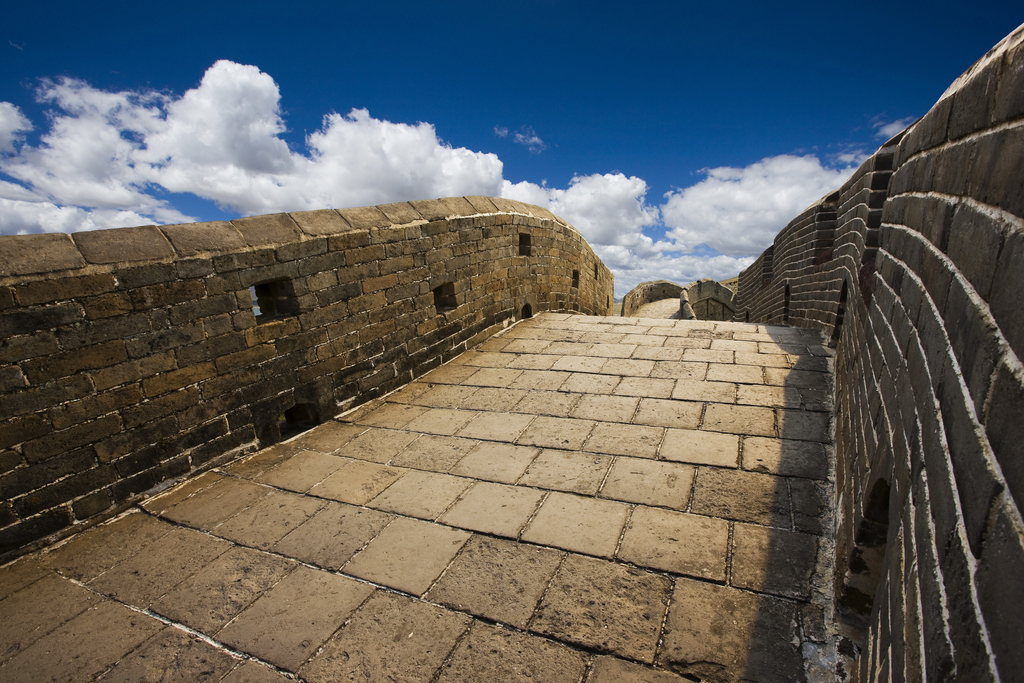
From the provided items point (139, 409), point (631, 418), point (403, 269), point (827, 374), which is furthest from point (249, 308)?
point (827, 374)

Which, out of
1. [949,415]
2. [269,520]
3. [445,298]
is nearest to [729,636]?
[949,415]

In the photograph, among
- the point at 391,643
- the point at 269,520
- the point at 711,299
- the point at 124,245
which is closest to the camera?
the point at 391,643

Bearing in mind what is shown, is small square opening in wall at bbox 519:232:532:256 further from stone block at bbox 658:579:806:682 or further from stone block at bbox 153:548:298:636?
stone block at bbox 658:579:806:682

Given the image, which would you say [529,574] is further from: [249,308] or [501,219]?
[501,219]

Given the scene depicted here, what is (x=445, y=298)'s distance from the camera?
5.67 metres

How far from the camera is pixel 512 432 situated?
381 centimetres

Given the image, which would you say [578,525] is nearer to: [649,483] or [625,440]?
[649,483]

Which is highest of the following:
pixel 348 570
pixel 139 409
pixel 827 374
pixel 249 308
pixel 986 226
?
pixel 986 226

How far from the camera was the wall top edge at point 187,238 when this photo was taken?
9.07ft

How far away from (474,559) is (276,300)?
2733 millimetres

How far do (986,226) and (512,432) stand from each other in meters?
3.11

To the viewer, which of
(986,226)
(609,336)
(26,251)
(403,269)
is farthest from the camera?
(609,336)

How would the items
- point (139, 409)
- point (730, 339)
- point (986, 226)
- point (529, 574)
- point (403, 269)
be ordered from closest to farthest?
1. point (986, 226)
2. point (529, 574)
3. point (139, 409)
4. point (403, 269)
5. point (730, 339)

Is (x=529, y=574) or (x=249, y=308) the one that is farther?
(x=249, y=308)
